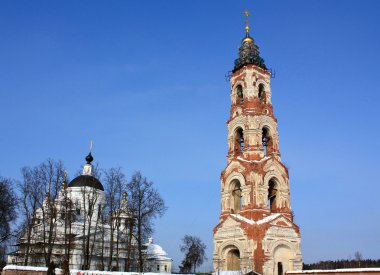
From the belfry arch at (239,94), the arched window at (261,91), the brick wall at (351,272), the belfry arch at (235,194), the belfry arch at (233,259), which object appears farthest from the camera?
the arched window at (261,91)

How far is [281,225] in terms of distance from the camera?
113 ft

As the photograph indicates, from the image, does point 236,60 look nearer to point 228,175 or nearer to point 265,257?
point 228,175

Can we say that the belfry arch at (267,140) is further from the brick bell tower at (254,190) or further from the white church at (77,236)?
the white church at (77,236)

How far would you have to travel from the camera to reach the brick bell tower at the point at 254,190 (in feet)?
109

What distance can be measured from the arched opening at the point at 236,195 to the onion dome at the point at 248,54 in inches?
495

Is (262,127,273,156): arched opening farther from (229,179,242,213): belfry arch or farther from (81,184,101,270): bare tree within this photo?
(81,184,101,270): bare tree

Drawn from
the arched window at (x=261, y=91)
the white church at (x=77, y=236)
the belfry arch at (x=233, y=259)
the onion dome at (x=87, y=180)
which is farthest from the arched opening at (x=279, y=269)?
the onion dome at (x=87, y=180)

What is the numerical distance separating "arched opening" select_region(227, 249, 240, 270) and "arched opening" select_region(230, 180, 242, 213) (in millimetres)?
3832

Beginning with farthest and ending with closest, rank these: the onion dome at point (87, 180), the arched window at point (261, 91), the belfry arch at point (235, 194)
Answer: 1. the onion dome at point (87, 180)
2. the arched window at point (261, 91)
3. the belfry arch at point (235, 194)

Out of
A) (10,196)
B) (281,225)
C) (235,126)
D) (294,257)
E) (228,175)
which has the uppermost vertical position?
(235,126)

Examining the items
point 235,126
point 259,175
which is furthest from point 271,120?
point 259,175

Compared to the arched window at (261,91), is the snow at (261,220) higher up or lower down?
lower down

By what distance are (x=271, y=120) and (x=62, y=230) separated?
26394mm

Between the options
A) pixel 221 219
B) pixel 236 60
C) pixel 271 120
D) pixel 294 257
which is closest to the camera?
pixel 294 257
